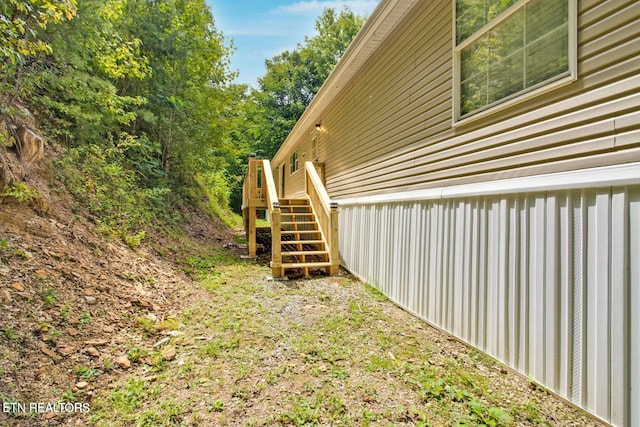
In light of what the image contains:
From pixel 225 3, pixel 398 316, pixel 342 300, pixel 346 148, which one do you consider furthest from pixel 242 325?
pixel 225 3

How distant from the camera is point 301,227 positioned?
7645 millimetres

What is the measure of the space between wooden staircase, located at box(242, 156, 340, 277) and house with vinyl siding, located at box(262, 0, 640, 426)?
1214 millimetres

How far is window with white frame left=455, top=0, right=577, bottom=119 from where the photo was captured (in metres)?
2.38

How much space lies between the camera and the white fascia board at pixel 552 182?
186 centimetres

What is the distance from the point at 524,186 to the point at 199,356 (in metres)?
3.32

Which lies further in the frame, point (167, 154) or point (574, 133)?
point (167, 154)

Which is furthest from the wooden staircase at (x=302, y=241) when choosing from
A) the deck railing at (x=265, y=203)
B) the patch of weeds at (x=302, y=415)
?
the patch of weeds at (x=302, y=415)

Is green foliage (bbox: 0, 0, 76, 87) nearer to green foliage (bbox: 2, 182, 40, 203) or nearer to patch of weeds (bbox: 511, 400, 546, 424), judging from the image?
green foliage (bbox: 2, 182, 40, 203)

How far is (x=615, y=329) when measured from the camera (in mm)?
1857

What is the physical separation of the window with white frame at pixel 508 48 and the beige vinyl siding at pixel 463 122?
135 millimetres

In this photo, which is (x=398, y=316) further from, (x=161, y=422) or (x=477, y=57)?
(x=477, y=57)

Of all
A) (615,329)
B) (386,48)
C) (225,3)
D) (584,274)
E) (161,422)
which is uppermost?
(225,3)

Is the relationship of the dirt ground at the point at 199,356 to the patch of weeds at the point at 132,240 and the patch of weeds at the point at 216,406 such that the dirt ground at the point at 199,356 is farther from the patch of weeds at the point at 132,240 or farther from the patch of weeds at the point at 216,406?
the patch of weeds at the point at 132,240

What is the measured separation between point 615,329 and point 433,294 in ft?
6.07
